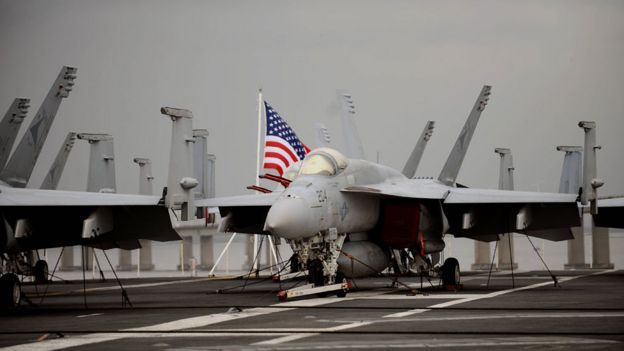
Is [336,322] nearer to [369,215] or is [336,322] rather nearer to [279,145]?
[369,215]

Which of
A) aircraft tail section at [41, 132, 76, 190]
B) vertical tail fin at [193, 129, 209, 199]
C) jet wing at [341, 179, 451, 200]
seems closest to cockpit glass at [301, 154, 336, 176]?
jet wing at [341, 179, 451, 200]

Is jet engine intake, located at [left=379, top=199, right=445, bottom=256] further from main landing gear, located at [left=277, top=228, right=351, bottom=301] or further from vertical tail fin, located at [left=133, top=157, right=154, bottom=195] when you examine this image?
vertical tail fin, located at [left=133, top=157, right=154, bottom=195]

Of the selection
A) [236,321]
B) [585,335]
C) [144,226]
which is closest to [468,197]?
[144,226]

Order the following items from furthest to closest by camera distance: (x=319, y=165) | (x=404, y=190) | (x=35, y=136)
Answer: (x=404, y=190), (x=319, y=165), (x=35, y=136)

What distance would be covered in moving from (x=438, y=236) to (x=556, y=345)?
12118 millimetres

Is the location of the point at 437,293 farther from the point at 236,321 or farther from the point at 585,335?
the point at 585,335

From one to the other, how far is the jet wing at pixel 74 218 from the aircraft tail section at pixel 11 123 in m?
0.84

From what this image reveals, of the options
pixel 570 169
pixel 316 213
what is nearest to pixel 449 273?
pixel 316 213

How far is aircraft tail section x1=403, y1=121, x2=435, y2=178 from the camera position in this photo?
91.5 feet

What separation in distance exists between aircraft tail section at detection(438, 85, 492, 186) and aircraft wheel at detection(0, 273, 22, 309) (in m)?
11.3

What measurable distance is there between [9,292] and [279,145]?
55.7 ft

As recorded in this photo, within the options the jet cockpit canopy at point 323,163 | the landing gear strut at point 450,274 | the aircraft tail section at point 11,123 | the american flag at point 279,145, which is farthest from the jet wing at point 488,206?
the american flag at point 279,145

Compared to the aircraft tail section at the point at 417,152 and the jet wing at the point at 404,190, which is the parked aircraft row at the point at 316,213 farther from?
the aircraft tail section at the point at 417,152

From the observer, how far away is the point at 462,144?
89.0 feet
